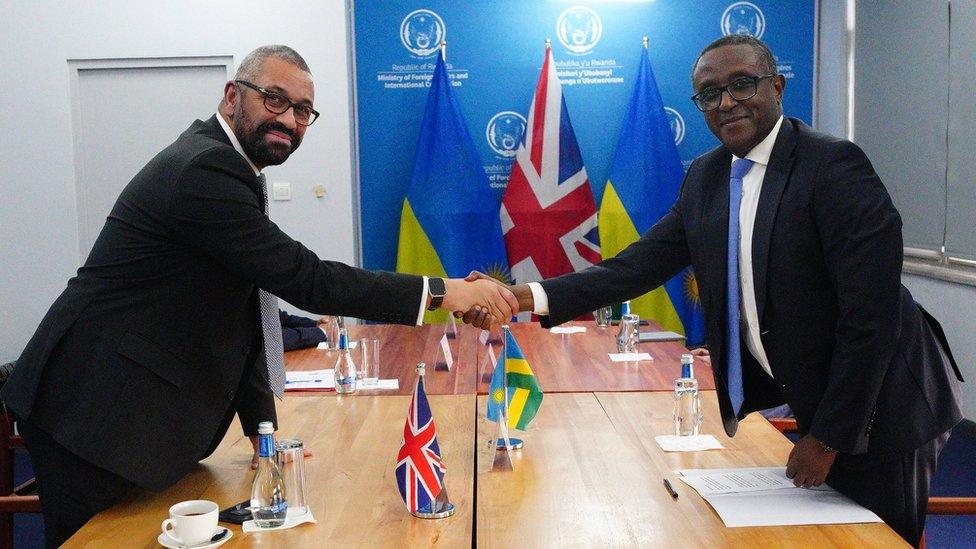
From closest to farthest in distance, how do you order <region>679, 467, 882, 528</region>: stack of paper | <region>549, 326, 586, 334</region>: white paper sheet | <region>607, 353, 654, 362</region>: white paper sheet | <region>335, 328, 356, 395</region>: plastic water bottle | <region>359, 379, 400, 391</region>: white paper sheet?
<region>679, 467, 882, 528</region>: stack of paper, <region>335, 328, 356, 395</region>: plastic water bottle, <region>359, 379, 400, 391</region>: white paper sheet, <region>607, 353, 654, 362</region>: white paper sheet, <region>549, 326, 586, 334</region>: white paper sheet

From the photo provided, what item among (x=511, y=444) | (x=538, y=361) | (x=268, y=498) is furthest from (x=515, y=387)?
(x=538, y=361)

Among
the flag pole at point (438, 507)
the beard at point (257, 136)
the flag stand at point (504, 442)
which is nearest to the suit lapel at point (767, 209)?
the flag stand at point (504, 442)

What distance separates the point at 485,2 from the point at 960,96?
3.16 meters

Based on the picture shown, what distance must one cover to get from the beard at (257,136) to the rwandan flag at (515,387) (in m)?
0.78

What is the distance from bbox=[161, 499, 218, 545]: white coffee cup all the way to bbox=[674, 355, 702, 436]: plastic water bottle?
4.16 feet

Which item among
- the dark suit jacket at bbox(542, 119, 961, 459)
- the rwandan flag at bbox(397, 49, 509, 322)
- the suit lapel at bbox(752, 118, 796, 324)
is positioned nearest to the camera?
the dark suit jacket at bbox(542, 119, 961, 459)

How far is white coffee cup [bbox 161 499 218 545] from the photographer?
5.82 feet

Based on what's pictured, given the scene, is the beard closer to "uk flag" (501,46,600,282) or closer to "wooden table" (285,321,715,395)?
"wooden table" (285,321,715,395)

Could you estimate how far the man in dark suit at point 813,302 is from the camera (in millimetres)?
2002

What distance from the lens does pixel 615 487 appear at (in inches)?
83.4

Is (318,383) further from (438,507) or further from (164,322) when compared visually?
(438,507)

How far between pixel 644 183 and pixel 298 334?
3075 millimetres

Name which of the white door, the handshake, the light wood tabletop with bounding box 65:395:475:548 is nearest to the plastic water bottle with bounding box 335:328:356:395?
the light wood tabletop with bounding box 65:395:475:548

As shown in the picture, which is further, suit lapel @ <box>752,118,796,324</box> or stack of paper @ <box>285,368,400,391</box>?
stack of paper @ <box>285,368,400,391</box>
